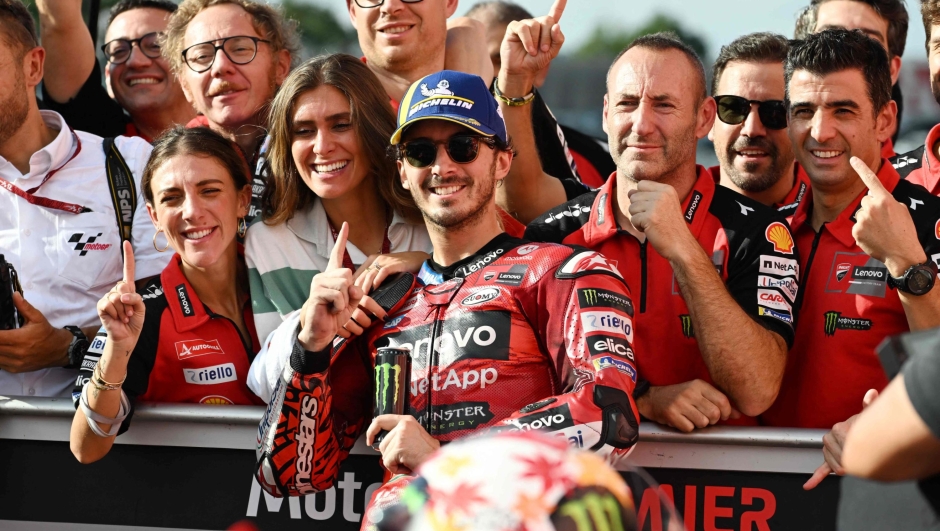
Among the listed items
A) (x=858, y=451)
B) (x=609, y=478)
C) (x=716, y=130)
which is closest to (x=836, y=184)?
(x=716, y=130)

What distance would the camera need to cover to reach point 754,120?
13.6ft

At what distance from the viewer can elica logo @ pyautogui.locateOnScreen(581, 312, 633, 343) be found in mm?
3006

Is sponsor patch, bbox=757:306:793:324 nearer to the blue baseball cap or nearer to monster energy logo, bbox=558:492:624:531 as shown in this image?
the blue baseball cap

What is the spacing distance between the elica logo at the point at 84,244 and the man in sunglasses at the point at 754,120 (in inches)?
95.0

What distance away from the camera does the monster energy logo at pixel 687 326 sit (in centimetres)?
344

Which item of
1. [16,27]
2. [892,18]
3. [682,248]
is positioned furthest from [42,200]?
[892,18]

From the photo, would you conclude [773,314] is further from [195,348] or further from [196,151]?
[196,151]

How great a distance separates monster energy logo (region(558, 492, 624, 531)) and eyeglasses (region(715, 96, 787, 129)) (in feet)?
9.77

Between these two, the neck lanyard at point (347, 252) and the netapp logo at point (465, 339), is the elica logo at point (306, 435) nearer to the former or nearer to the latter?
the netapp logo at point (465, 339)

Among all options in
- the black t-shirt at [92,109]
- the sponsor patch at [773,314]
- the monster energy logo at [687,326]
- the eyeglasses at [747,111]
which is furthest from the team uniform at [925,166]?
the black t-shirt at [92,109]

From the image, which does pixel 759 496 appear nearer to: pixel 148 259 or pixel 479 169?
pixel 479 169

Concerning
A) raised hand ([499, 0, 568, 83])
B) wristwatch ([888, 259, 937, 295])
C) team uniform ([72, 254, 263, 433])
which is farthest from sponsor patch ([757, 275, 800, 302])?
team uniform ([72, 254, 263, 433])

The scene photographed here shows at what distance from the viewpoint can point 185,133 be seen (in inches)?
156

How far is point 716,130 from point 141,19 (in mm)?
2879
